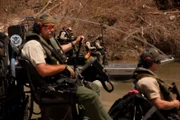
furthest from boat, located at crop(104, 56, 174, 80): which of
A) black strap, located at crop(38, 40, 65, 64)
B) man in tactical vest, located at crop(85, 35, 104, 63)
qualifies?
black strap, located at crop(38, 40, 65, 64)

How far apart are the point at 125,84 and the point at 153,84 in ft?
19.1

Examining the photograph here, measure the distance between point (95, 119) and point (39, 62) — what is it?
2.58ft

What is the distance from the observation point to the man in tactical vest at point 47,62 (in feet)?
13.5

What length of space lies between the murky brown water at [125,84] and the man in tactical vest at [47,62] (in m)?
2.47

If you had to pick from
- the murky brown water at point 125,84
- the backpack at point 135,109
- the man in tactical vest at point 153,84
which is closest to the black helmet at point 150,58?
the man in tactical vest at point 153,84

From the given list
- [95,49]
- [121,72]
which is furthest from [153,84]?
[95,49]

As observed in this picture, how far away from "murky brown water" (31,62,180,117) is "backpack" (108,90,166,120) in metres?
3.00

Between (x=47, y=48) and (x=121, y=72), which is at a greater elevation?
(x=47, y=48)

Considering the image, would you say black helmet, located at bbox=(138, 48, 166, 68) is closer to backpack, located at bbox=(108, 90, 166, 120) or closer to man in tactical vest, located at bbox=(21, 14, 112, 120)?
backpack, located at bbox=(108, 90, 166, 120)

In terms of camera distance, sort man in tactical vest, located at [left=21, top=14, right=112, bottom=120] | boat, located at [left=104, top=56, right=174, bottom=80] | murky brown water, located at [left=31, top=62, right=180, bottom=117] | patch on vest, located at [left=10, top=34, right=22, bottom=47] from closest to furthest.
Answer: man in tactical vest, located at [left=21, top=14, right=112, bottom=120]
patch on vest, located at [left=10, top=34, right=22, bottom=47]
murky brown water, located at [left=31, top=62, right=180, bottom=117]
boat, located at [left=104, top=56, right=174, bottom=80]

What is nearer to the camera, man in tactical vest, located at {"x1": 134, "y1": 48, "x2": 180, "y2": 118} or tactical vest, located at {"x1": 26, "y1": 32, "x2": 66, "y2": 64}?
man in tactical vest, located at {"x1": 134, "y1": 48, "x2": 180, "y2": 118}

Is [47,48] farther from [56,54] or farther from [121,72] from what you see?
[121,72]

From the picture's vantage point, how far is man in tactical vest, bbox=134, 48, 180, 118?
3676 mm

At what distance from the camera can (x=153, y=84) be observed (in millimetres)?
3689
